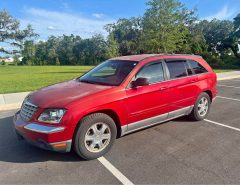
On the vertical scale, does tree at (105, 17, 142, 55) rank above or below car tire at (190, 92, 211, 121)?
above

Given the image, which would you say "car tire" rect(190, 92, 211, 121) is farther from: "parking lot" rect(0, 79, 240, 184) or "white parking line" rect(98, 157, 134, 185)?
"white parking line" rect(98, 157, 134, 185)

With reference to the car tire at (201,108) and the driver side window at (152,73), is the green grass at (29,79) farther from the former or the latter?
the car tire at (201,108)

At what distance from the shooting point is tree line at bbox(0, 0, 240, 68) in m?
25.0

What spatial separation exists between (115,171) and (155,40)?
71.6ft

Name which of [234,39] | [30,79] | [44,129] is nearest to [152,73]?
[44,129]

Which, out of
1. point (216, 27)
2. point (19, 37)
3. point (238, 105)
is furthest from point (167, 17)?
point (19, 37)

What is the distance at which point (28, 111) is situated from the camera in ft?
13.5

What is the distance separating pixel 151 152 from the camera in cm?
439

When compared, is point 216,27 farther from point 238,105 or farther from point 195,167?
point 195,167

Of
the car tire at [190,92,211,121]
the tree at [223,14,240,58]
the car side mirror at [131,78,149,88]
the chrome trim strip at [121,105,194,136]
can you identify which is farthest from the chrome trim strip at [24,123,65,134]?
the tree at [223,14,240,58]

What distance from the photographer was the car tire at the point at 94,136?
395 cm

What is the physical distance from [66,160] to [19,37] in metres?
53.7

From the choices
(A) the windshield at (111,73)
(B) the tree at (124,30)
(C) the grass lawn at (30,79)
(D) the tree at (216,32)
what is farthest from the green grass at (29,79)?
(B) the tree at (124,30)

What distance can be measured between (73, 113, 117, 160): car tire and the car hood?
0.40 meters
